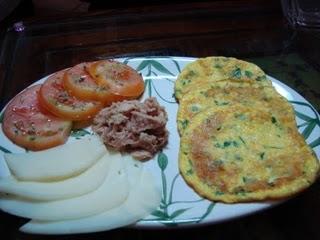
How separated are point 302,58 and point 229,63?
0.41 meters

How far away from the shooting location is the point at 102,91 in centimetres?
156

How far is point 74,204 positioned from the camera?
3.94ft

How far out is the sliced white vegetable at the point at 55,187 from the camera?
1.21 m

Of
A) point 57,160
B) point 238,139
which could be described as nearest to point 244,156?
point 238,139

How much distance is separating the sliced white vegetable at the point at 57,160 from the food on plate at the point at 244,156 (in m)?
0.29

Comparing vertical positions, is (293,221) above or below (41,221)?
below

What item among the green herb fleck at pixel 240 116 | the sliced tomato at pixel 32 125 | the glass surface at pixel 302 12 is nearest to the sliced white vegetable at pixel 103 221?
the sliced tomato at pixel 32 125

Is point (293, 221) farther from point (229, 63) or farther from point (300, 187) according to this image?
point (229, 63)

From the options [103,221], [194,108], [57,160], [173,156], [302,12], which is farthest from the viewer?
[302,12]

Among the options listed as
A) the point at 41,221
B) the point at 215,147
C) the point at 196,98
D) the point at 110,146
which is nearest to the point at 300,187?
the point at 215,147

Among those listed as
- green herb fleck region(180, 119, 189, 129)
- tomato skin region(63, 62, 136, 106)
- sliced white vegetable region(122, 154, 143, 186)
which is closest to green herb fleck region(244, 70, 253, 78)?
green herb fleck region(180, 119, 189, 129)

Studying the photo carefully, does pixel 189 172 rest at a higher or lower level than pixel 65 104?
lower

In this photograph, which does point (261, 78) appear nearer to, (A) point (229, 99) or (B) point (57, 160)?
(A) point (229, 99)

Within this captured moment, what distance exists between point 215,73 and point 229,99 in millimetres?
177
